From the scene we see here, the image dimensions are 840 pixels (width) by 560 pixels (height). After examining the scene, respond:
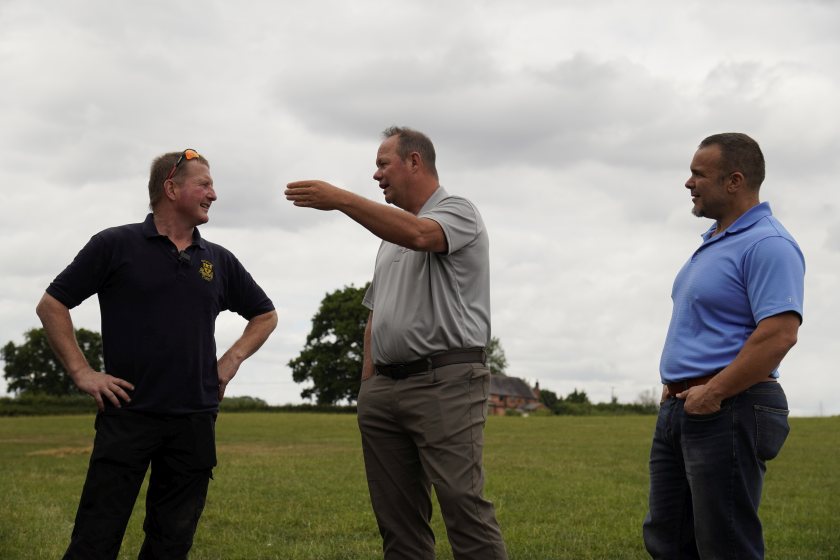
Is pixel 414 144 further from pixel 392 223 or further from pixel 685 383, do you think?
pixel 685 383

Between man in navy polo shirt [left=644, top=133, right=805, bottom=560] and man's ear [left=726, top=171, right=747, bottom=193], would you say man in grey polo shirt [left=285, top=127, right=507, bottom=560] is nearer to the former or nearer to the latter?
→ man in navy polo shirt [left=644, top=133, right=805, bottom=560]

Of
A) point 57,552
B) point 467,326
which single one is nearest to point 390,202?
point 467,326

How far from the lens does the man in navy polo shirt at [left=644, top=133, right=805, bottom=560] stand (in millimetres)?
4484

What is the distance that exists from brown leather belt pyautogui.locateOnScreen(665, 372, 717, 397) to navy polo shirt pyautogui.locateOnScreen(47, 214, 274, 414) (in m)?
2.55

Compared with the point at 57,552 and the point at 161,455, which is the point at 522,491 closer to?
the point at 57,552

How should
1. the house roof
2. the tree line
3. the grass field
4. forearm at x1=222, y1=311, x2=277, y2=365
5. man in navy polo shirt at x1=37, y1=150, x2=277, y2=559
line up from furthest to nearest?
the house roof
the tree line
the grass field
forearm at x1=222, y1=311, x2=277, y2=365
man in navy polo shirt at x1=37, y1=150, x2=277, y2=559

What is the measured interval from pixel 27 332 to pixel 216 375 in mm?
107844

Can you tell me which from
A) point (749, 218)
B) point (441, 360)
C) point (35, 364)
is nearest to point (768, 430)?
point (749, 218)

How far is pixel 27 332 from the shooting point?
345ft


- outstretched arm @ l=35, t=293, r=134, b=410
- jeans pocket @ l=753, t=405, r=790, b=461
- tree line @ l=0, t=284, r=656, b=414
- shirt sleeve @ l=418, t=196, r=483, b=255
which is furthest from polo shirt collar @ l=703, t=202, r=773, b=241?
tree line @ l=0, t=284, r=656, b=414

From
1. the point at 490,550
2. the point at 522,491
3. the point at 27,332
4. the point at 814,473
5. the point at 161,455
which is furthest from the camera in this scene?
the point at 27,332

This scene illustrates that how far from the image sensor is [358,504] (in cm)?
1244

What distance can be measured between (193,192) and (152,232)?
0.32 metres

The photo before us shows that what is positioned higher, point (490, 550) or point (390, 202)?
point (390, 202)
